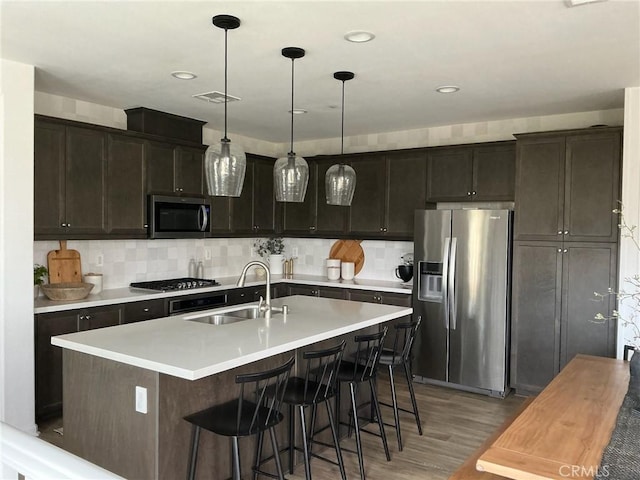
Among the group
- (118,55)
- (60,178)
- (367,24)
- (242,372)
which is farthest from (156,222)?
(367,24)

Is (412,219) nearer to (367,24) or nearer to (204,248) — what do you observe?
(204,248)

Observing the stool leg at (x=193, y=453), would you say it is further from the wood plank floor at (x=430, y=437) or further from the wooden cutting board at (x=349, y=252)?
the wooden cutting board at (x=349, y=252)

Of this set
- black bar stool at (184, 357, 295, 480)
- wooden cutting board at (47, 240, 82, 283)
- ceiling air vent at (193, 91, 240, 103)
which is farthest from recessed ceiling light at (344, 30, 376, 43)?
wooden cutting board at (47, 240, 82, 283)

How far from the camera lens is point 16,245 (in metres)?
3.67

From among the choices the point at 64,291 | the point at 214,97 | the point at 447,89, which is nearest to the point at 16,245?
the point at 64,291

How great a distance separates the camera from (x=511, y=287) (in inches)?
191

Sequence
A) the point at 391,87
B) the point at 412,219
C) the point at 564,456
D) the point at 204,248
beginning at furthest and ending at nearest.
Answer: the point at 204,248 → the point at 412,219 → the point at 391,87 → the point at 564,456

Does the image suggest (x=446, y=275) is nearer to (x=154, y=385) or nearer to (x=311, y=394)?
(x=311, y=394)

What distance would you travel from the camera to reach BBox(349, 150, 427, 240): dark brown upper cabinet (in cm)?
559

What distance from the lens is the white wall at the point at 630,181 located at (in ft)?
13.2

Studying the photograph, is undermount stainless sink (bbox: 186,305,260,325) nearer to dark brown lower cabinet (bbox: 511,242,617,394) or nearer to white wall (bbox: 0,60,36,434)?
white wall (bbox: 0,60,36,434)

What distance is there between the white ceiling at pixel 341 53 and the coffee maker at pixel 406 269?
1.65 m

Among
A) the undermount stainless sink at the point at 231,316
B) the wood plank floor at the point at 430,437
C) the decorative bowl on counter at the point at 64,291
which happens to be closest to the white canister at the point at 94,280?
the decorative bowl on counter at the point at 64,291

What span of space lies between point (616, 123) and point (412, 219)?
2.08 m
